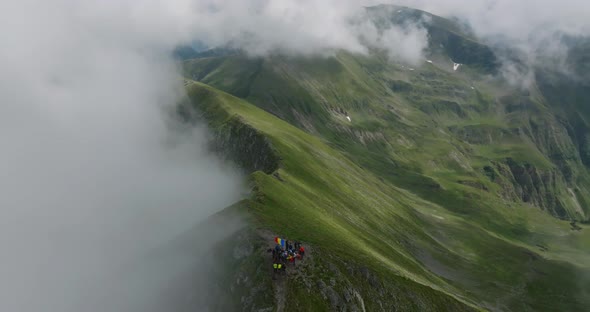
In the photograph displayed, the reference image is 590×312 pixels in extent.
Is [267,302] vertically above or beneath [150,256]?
beneath

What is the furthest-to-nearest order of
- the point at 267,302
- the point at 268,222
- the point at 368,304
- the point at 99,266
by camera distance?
the point at 99,266
the point at 268,222
the point at 368,304
the point at 267,302

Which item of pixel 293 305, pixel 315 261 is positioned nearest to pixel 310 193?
pixel 315 261

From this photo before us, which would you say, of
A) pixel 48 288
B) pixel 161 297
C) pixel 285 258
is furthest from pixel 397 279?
pixel 48 288

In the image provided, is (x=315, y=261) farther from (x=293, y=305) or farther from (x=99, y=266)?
(x=99, y=266)

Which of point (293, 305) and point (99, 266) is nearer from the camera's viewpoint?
point (293, 305)

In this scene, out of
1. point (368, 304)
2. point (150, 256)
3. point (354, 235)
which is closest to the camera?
point (368, 304)

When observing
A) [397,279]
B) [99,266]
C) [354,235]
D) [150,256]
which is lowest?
[397,279]
